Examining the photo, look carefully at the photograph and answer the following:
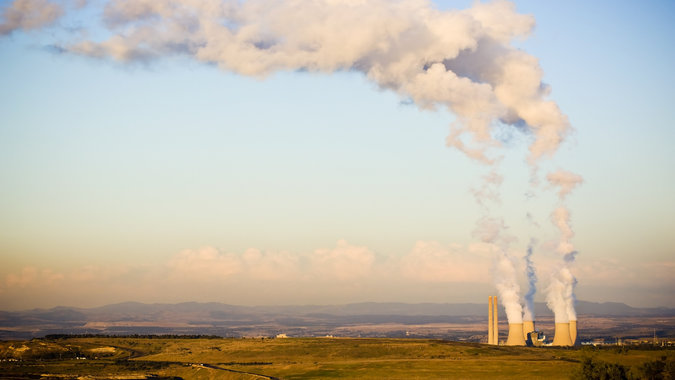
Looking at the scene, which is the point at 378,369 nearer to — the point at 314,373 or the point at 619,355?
the point at 314,373

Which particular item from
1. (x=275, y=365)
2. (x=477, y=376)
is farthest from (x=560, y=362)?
(x=275, y=365)

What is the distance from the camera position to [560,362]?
550 ft

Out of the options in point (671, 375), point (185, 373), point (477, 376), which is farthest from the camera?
point (185, 373)

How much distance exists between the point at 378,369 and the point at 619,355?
50.5m

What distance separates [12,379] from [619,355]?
123448 millimetres

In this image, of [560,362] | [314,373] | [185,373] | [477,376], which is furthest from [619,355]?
[185,373]

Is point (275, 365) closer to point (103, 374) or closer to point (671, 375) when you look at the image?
point (103, 374)

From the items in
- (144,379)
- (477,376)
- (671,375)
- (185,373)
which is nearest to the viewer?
(671,375)

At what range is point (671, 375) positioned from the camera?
119 m

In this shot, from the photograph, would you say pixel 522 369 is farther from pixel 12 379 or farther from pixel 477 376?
pixel 12 379

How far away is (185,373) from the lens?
176 metres

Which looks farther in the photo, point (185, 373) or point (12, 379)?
point (185, 373)

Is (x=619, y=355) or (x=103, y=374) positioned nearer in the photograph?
(x=619, y=355)

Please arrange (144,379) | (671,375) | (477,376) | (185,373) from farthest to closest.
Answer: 1. (185,373)
2. (144,379)
3. (477,376)
4. (671,375)
